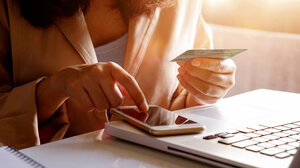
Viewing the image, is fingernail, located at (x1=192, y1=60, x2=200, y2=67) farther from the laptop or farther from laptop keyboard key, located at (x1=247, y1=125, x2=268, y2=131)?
laptop keyboard key, located at (x1=247, y1=125, x2=268, y2=131)

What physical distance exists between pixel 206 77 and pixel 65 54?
351 mm

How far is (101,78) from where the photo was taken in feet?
2.11

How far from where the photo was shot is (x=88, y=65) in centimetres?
69

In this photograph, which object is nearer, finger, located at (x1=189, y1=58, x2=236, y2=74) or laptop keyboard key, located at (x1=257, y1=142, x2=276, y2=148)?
laptop keyboard key, located at (x1=257, y1=142, x2=276, y2=148)

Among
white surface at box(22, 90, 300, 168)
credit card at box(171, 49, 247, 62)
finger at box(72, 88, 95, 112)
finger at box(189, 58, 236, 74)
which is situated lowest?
white surface at box(22, 90, 300, 168)

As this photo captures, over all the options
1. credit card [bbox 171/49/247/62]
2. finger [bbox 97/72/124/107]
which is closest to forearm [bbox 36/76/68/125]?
finger [bbox 97/72/124/107]

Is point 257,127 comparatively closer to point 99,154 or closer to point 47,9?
point 99,154

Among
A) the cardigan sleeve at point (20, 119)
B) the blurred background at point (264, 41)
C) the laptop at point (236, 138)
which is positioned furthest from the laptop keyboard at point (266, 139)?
the blurred background at point (264, 41)

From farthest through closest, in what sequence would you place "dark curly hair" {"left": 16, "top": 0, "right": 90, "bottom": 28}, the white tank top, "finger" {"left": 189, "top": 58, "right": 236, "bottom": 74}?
1. the white tank top
2. "dark curly hair" {"left": 16, "top": 0, "right": 90, "bottom": 28}
3. "finger" {"left": 189, "top": 58, "right": 236, "bottom": 74}

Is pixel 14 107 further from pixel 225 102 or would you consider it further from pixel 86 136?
pixel 225 102

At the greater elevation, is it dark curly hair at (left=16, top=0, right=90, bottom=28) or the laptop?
dark curly hair at (left=16, top=0, right=90, bottom=28)

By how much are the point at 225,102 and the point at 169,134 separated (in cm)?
38

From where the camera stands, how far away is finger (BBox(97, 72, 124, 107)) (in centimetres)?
64

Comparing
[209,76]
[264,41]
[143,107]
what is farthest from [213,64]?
[264,41]
